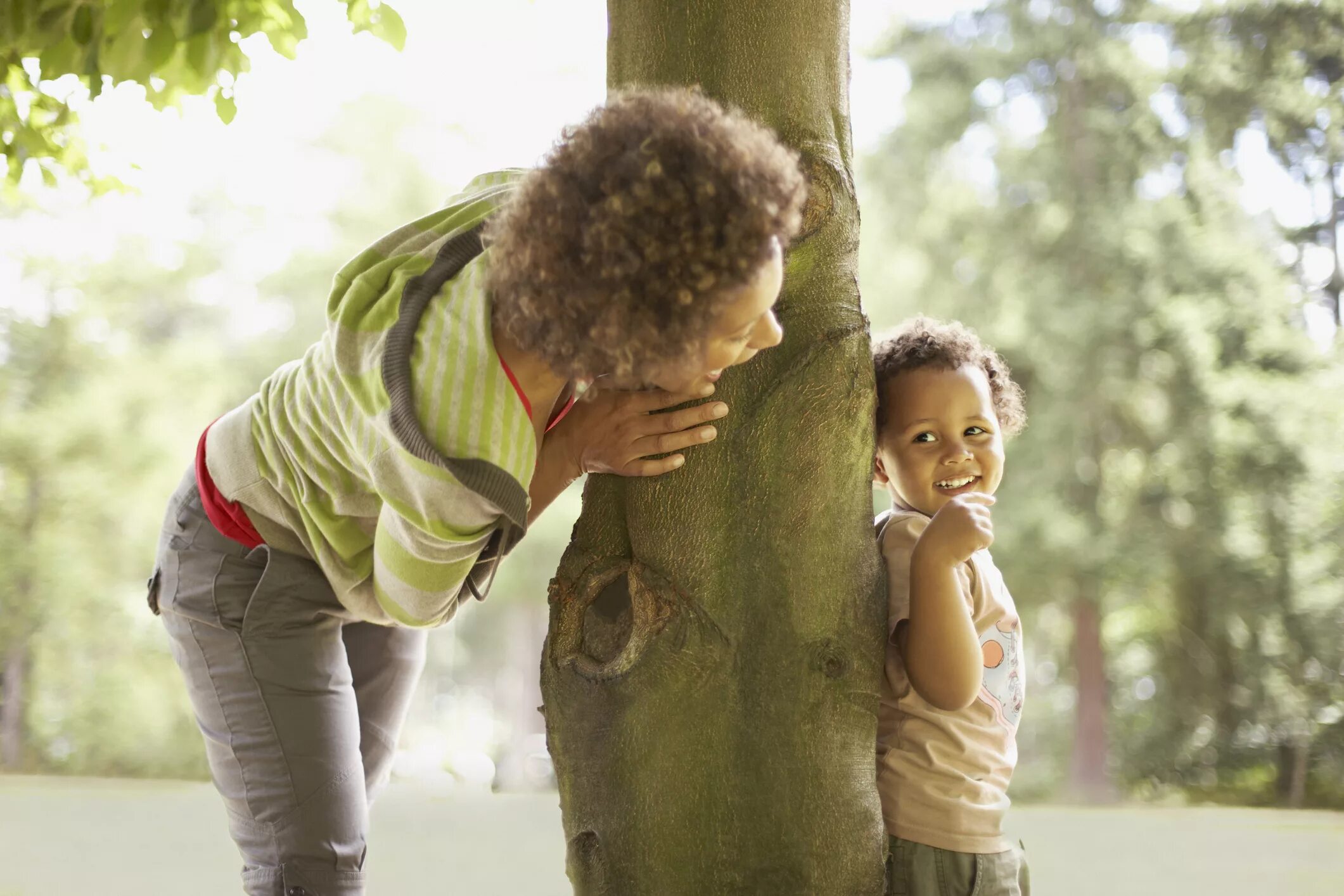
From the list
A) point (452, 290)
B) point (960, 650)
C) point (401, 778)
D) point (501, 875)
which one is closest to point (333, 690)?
point (452, 290)

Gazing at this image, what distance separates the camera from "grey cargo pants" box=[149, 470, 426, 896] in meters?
1.70

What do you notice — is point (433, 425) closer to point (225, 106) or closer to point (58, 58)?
point (225, 106)

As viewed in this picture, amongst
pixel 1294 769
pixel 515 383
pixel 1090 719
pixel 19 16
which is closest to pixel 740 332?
pixel 515 383

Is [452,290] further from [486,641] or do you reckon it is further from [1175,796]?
[486,641]

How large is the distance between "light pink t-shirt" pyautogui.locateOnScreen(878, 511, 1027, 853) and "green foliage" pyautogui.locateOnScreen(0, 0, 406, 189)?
1.58m

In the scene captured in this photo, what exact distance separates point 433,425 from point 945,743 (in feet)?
2.75

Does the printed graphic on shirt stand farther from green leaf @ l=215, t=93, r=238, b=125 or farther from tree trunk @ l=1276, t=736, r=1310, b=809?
tree trunk @ l=1276, t=736, r=1310, b=809

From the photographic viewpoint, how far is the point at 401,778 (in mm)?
12688

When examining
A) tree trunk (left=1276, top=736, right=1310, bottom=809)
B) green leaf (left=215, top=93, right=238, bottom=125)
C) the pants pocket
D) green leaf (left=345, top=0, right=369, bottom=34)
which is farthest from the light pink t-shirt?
tree trunk (left=1276, top=736, right=1310, bottom=809)

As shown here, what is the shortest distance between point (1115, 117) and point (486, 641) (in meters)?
10.6

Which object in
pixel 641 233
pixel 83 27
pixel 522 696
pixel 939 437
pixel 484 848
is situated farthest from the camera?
pixel 522 696

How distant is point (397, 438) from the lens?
54.8 inches

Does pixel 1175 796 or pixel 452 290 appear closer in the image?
pixel 452 290

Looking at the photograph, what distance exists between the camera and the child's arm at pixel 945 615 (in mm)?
1570
